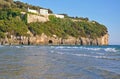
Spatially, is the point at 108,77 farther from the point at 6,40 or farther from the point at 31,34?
the point at 31,34

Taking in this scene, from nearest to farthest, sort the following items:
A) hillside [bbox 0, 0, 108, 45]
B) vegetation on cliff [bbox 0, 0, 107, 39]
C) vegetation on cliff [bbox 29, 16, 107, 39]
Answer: hillside [bbox 0, 0, 108, 45] → vegetation on cliff [bbox 0, 0, 107, 39] → vegetation on cliff [bbox 29, 16, 107, 39]

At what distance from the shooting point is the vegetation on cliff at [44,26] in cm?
13450

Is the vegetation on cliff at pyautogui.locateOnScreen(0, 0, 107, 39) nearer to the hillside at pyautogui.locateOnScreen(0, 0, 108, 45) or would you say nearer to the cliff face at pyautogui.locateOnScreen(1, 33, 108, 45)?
the hillside at pyautogui.locateOnScreen(0, 0, 108, 45)

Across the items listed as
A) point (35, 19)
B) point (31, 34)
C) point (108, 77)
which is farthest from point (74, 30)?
point (108, 77)

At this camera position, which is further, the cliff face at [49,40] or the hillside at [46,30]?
the hillside at [46,30]

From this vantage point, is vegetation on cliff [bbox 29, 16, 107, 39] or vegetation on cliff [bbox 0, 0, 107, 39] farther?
vegetation on cliff [bbox 29, 16, 107, 39]

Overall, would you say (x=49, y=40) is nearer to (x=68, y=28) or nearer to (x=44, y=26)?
(x=44, y=26)

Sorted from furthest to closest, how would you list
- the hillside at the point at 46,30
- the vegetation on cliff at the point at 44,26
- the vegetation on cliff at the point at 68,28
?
the vegetation on cliff at the point at 68,28 → the vegetation on cliff at the point at 44,26 → the hillside at the point at 46,30

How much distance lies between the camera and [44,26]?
495 feet

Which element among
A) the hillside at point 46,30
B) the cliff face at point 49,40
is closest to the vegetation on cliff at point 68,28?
the hillside at point 46,30

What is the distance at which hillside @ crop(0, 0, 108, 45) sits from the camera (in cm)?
13175

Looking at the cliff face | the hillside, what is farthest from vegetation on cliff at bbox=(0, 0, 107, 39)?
the cliff face

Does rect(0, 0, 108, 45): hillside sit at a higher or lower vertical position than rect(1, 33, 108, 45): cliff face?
higher

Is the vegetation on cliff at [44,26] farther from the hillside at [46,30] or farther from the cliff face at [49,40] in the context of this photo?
the cliff face at [49,40]
